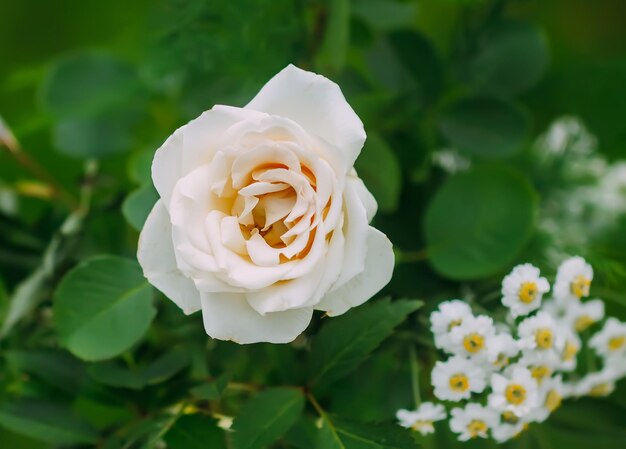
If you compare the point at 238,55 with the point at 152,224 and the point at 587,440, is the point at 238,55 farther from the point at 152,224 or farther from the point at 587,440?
the point at 587,440

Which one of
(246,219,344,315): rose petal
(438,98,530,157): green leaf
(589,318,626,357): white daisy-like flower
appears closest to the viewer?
(246,219,344,315): rose petal

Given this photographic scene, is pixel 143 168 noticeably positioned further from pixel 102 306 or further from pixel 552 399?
pixel 552 399

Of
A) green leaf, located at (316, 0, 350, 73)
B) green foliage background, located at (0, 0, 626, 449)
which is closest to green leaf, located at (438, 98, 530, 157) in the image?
green foliage background, located at (0, 0, 626, 449)

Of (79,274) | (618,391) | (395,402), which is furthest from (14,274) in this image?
(618,391)

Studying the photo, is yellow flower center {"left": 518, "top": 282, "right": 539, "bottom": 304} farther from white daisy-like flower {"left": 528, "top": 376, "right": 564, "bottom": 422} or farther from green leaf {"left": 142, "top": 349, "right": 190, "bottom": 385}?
green leaf {"left": 142, "top": 349, "right": 190, "bottom": 385}

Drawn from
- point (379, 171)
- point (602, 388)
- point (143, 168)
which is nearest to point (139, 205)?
point (143, 168)
